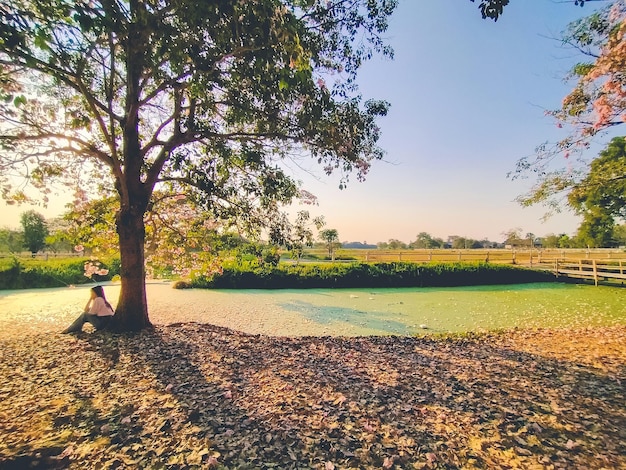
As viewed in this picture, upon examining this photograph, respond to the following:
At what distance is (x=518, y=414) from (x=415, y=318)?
6.64 meters

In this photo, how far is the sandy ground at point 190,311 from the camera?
8.55 meters

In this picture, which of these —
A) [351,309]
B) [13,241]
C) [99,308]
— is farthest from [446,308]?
[13,241]

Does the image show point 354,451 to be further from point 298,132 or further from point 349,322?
point 349,322

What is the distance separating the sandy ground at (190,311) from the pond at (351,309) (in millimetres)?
25

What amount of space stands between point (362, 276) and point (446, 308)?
6.34 metres

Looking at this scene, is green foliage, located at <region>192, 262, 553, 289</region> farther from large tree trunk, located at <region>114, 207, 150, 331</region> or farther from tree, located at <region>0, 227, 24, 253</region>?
tree, located at <region>0, 227, 24, 253</region>

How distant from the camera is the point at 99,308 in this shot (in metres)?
6.82

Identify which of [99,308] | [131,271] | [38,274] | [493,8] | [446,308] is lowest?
[446,308]

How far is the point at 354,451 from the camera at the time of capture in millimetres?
2922

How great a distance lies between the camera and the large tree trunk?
257 inches

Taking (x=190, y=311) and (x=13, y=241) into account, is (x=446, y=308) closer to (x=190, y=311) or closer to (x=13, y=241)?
(x=190, y=311)

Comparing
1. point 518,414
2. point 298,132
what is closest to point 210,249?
point 298,132

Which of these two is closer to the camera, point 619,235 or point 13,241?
point 13,241

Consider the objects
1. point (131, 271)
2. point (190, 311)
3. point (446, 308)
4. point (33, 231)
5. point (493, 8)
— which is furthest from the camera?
point (33, 231)
